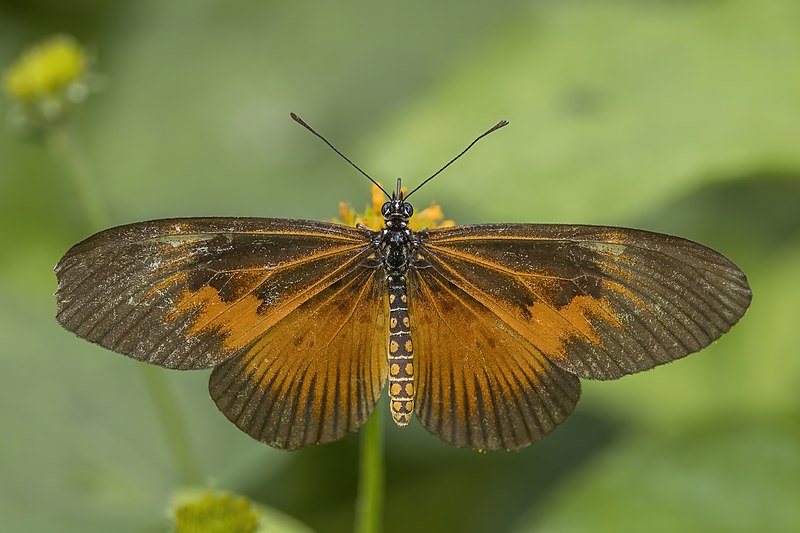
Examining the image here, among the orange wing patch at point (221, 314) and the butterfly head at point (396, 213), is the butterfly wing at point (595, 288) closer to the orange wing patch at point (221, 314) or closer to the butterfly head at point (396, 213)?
the butterfly head at point (396, 213)

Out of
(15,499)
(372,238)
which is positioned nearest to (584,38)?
(372,238)

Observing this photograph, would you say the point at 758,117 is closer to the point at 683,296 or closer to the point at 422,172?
the point at 422,172

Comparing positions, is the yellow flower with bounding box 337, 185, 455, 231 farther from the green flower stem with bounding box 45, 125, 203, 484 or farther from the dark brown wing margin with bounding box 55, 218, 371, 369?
the green flower stem with bounding box 45, 125, 203, 484

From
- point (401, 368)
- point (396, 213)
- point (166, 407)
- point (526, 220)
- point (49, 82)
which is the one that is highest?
point (49, 82)

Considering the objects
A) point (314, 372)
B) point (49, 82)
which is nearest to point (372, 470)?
point (314, 372)

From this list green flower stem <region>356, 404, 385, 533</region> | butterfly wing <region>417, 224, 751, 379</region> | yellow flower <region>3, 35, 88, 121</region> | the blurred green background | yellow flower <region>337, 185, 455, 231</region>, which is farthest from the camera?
yellow flower <region>3, 35, 88, 121</region>

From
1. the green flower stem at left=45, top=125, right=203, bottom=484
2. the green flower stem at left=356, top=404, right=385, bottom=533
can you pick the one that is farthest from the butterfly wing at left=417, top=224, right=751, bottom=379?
the green flower stem at left=45, top=125, right=203, bottom=484

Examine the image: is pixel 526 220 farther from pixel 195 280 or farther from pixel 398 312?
pixel 195 280
